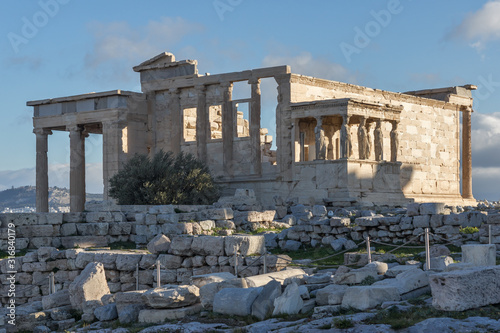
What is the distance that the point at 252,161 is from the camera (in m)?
30.3

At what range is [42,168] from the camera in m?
33.8

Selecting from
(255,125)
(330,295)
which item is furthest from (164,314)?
(255,125)

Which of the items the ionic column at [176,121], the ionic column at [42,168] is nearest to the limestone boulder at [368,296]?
the ionic column at [176,121]

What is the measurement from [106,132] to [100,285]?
18.7 metres

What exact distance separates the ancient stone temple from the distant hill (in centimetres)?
5402

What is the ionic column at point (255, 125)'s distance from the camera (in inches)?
1184

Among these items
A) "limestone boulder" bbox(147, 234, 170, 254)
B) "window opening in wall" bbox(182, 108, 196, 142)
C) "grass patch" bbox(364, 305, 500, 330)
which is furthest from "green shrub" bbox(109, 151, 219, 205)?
"grass patch" bbox(364, 305, 500, 330)

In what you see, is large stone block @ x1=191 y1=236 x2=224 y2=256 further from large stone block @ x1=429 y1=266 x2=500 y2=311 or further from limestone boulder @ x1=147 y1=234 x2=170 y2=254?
large stone block @ x1=429 y1=266 x2=500 y2=311

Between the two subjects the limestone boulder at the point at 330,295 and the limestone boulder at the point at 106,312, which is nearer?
the limestone boulder at the point at 330,295

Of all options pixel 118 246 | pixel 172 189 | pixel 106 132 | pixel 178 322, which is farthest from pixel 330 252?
pixel 106 132

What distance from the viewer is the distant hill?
89.4 m

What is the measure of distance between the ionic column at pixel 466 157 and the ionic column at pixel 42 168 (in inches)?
678

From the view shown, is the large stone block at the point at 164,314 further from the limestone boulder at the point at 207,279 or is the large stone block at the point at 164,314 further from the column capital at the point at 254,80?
the column capital at the point at 254,80

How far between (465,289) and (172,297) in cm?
401
